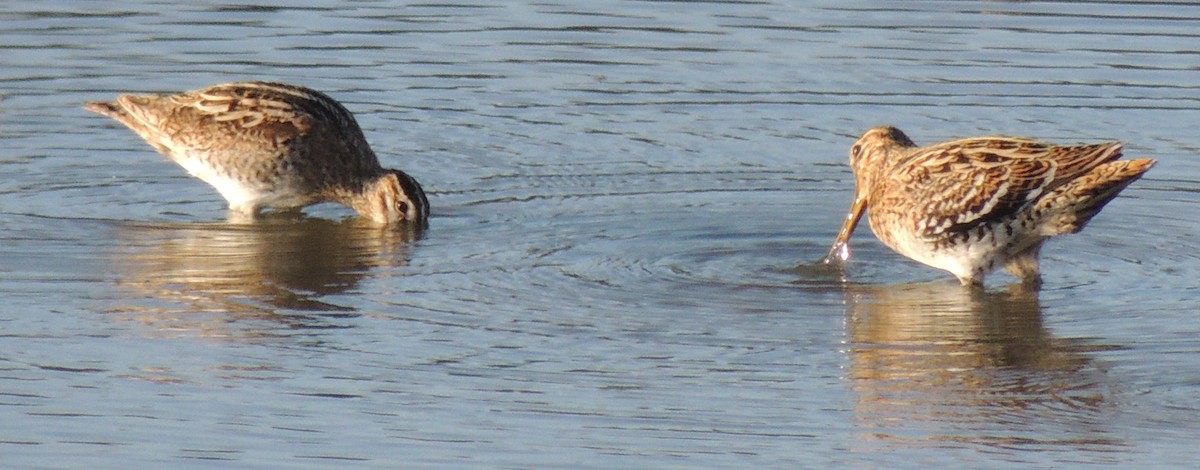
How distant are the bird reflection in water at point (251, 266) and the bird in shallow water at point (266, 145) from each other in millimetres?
223

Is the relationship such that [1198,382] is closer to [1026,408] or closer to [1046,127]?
[1026,408]

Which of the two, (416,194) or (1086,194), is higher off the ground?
(1086,194)

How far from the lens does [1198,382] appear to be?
10.2 m

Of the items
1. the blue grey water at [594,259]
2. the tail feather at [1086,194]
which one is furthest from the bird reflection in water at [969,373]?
the tail feather at [1086,194]

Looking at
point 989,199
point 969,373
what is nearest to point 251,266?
point 989,199

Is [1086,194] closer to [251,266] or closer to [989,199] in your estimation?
[989,199]

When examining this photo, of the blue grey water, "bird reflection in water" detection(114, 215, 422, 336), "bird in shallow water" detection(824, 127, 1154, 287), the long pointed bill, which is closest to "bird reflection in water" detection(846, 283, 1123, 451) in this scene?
the blue grey water

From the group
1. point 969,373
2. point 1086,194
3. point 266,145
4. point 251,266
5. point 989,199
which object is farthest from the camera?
point 266,145

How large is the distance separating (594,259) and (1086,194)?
2782 millimetres

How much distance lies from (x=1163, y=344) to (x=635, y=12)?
9.54 metres

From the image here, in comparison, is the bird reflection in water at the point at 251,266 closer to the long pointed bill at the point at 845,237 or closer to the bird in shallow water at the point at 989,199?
the long pointed bill at the point at 845,237

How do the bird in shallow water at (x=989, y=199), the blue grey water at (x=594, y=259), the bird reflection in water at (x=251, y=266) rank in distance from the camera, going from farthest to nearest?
1. the bird in shallow water at (x=989, y=199)
2. the bird reflection in water at (x=251, y=266)
3. the blue grey water at (x=594, y=259)

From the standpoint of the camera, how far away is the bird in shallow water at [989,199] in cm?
1183

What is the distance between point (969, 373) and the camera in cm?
1045
